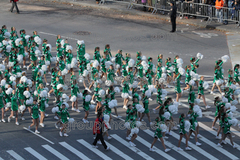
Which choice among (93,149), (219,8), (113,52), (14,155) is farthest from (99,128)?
Answer: (219,8)

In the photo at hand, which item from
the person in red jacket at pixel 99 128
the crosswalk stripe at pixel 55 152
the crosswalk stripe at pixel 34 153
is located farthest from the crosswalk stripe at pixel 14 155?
the person in red jacket at pixel 99 128

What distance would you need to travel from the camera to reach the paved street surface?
17.0 metres

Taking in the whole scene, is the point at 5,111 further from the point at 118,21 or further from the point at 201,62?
the point at 118,21

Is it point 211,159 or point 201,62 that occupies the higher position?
point 201,62

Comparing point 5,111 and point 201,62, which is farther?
point 201,62

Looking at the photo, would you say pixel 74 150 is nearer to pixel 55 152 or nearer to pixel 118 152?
pixel 55 152

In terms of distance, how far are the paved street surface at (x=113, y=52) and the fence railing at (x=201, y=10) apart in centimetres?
161

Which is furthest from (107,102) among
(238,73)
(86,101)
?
(238,73)

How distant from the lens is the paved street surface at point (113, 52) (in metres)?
17.0

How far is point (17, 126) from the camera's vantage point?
752 inches

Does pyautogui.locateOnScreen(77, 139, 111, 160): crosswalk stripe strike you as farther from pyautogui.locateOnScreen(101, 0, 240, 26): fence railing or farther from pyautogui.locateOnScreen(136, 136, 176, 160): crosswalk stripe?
pyautogui.locateOnScreen(101, 0, 240, 26): fence railing

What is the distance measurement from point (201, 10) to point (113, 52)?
9.88 meters

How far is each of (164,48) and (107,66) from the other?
723cm

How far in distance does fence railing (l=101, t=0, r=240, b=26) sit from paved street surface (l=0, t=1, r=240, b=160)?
5.28ft
